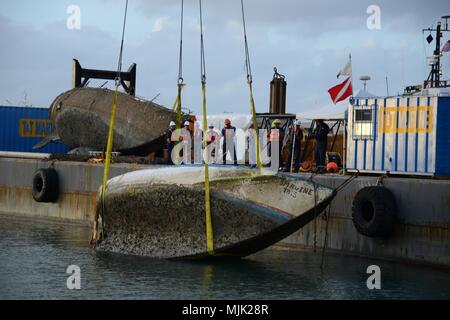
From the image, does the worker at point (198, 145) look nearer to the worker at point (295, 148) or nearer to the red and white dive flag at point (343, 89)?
the worker at point (295, 148)

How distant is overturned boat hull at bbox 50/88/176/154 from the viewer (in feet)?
115

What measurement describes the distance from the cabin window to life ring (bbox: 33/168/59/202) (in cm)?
1283

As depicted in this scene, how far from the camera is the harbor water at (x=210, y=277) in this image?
20.2 metres

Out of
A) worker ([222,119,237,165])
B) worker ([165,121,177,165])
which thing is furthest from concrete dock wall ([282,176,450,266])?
worker ([165,121,177,165])

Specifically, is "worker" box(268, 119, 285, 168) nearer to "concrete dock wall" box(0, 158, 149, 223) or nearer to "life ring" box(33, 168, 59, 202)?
"concrete dock wall" box(0, 158, 149, 223)

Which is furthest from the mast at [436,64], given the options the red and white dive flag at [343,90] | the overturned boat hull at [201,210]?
the overturned boat hull at [201,210]

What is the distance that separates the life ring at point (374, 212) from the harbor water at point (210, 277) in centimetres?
85

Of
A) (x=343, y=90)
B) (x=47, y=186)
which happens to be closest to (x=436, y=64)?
(x=343, y=90)

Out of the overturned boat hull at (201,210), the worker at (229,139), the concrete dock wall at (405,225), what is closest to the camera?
the overturned boat hull at (201,210)

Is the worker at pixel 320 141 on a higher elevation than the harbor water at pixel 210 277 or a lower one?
higher

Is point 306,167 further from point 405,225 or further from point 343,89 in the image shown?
point 405,225
